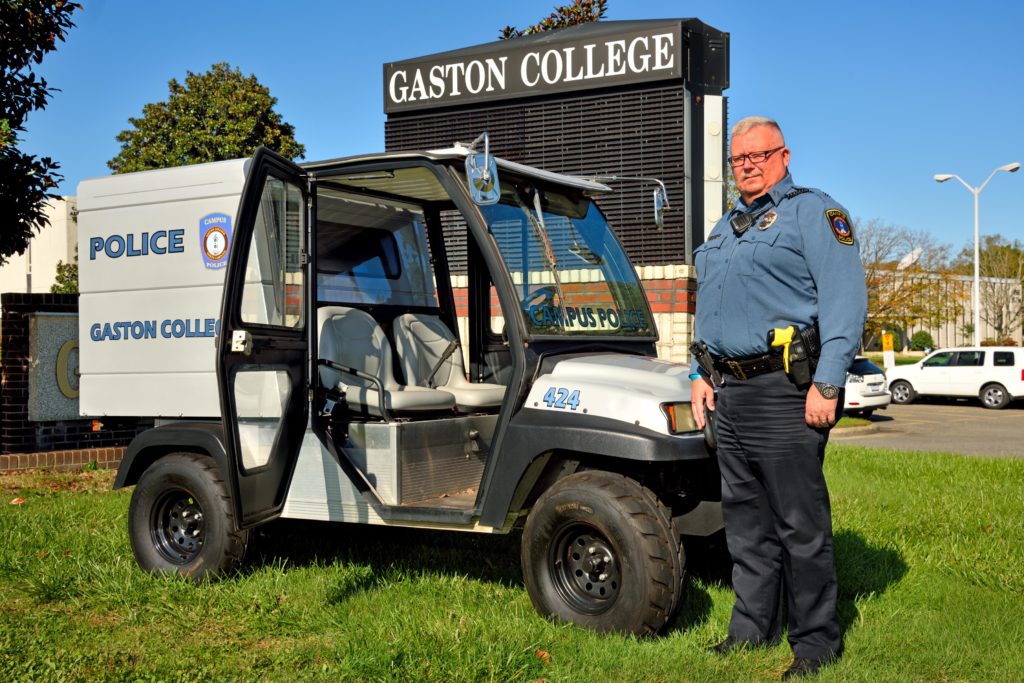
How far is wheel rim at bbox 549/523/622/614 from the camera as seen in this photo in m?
4.93

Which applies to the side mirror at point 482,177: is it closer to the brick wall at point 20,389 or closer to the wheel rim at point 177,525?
the wheel rim at point 177,525

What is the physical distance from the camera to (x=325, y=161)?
5.90 m

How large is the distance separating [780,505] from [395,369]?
300 centimetres

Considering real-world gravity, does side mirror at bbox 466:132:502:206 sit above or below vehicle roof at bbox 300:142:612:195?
below

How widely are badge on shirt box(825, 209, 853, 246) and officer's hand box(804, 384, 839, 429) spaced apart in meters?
0.61

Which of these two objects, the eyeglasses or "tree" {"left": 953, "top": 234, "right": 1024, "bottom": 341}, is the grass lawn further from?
"tree" {"left": 953, "top": 234, "right": 1024, "bottom": 341}

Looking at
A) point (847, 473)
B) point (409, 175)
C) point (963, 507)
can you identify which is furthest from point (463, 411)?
point (847, 473)

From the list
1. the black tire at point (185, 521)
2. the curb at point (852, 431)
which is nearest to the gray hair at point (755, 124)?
the black tire at point (185, 521)

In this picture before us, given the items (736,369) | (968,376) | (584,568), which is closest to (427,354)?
(584,568)

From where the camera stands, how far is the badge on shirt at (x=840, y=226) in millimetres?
4340

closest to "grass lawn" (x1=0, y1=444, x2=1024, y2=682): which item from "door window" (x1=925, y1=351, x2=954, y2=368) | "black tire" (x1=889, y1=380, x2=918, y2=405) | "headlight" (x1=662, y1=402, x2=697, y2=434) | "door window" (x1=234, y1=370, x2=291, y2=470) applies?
"door window" (x1=234, y1=370, x2=291, y2=470)

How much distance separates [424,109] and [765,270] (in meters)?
10.5

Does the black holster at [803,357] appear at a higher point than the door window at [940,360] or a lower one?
higher

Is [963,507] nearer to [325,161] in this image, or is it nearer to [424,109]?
[325,161]
